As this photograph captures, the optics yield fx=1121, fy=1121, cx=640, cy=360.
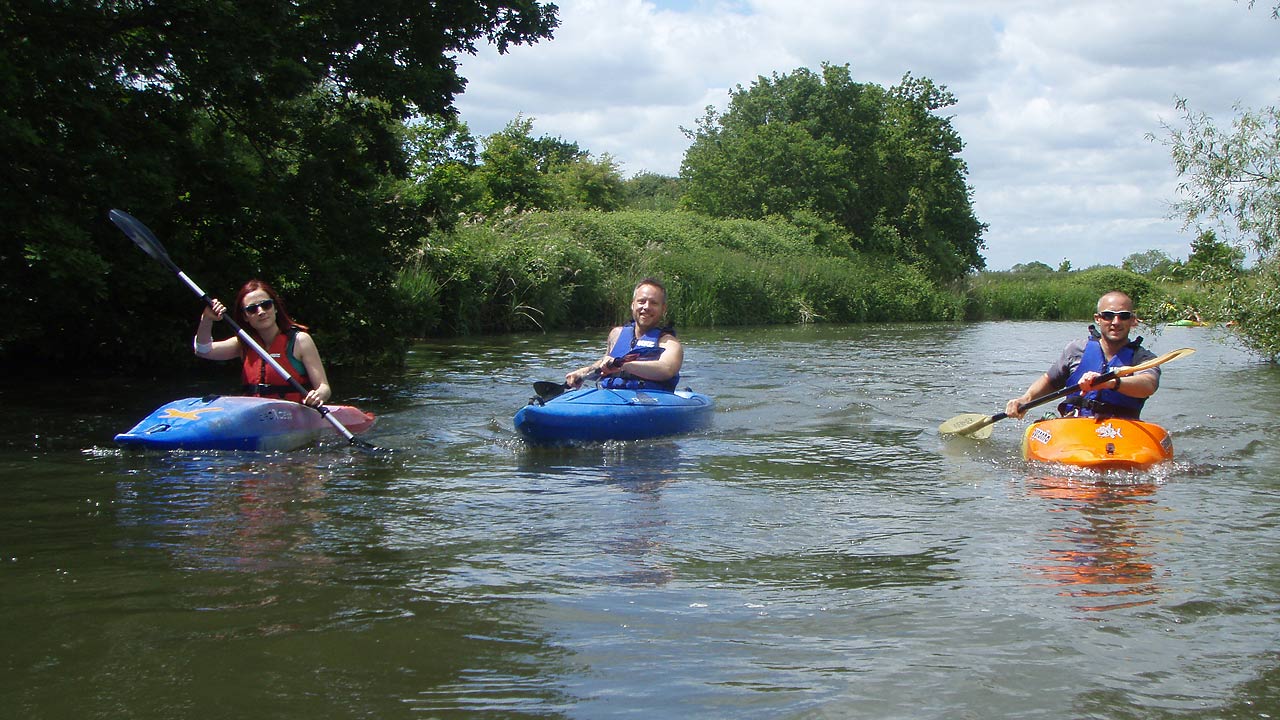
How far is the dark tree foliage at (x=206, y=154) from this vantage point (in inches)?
307

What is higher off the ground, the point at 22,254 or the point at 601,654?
the point at 22,254

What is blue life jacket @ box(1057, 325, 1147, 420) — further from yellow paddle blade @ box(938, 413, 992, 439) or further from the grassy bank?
the grassy bank

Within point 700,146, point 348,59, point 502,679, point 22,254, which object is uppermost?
point 700,146

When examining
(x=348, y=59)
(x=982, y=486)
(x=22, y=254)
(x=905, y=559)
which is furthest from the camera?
(x=348, y=59)

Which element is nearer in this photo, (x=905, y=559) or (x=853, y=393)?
(x=905, y=559)

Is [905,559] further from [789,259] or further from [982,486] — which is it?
[789,259]

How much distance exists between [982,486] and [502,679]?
12.4ft

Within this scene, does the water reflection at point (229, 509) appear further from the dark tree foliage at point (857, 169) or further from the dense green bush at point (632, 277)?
the dark tree foliage at point (857, 169)

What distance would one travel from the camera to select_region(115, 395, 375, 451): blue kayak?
6543 mm

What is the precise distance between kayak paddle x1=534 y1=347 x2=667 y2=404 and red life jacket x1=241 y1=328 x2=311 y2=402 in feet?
4.98

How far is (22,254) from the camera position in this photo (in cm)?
802

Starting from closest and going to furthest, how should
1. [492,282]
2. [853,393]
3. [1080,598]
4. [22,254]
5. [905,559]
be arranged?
1. [1080,598]
2. [905,559]
3. [22,254]
4. [853,393]
5. [492,282]

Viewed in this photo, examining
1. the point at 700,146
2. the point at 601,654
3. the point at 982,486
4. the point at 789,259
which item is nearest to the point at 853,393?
the point at 982,486

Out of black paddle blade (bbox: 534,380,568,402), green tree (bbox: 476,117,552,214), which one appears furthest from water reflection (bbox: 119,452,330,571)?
green tree (bbox: 476,117,552,214)
